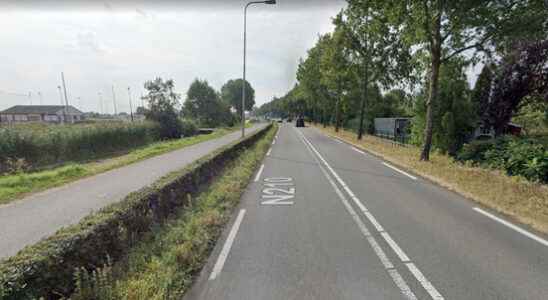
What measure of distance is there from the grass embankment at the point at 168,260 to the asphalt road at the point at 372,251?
0.22 m

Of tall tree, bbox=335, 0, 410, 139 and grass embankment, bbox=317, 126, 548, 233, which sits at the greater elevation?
tall tree, bbox=335, 0, 410, 139

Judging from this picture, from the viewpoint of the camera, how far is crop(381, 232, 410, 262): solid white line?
Result: 351 cm

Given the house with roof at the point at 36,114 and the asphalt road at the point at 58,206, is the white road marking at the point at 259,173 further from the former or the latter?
the house with roof at the point at 36,114

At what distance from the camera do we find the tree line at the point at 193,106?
3253 cm

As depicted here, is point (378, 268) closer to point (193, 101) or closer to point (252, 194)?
point (252, 194)

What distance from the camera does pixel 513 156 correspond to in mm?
8172

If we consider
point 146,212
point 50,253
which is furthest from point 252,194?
point 50,253

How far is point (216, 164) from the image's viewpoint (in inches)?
348

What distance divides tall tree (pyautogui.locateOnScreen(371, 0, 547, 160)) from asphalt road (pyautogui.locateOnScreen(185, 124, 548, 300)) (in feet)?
21.8

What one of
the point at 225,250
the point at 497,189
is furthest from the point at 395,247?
the point at 497,189

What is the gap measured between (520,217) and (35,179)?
1389 cm

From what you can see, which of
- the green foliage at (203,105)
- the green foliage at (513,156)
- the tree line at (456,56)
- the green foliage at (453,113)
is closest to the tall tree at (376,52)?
the tree line at (456,56)

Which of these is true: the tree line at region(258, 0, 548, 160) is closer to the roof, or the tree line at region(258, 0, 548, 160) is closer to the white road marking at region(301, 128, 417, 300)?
the white road marking at region(301, 128, 417, 300)

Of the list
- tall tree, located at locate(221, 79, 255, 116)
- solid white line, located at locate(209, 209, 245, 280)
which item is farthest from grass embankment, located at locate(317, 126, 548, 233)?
tall tree, located at locate(221, 79, 255, 116)
